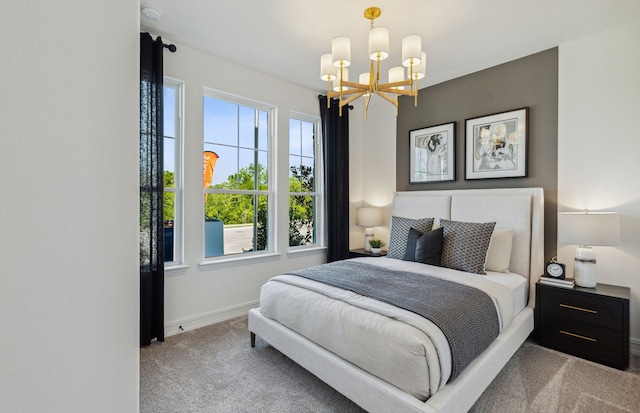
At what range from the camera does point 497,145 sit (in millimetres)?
3246

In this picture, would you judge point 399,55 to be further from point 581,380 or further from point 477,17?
point 581,380

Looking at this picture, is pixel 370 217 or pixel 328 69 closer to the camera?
pixel 328 69

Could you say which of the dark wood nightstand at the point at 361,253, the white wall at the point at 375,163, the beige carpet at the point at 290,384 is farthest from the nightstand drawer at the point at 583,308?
the white wall at the point at 375,163

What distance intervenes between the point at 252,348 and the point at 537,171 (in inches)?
125

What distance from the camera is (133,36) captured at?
0.62 meters

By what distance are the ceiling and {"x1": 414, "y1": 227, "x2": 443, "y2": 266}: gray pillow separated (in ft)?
5.87

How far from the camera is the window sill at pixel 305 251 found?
3803mm

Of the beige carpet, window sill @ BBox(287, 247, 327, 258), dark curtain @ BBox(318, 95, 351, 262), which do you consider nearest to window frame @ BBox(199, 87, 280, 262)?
window sill @ BBox(287, 247, 327, 258)

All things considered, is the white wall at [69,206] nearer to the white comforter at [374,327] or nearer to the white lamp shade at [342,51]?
the white comforter at [374,327]

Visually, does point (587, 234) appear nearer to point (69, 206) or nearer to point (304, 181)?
point (304, 181)

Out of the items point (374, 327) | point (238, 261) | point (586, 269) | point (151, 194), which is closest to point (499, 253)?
point (586, 269)

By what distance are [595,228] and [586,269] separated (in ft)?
1.22

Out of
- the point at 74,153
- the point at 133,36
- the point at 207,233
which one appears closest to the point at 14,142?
the point at 74,153

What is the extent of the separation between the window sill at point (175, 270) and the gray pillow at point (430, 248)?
2236 mm
